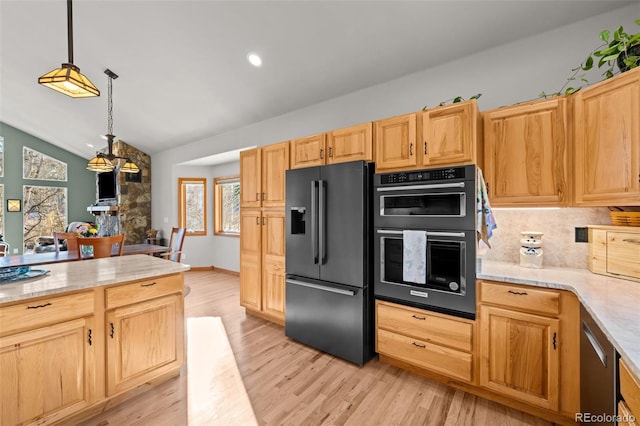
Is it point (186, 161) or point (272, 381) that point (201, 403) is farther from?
point (186, 161)

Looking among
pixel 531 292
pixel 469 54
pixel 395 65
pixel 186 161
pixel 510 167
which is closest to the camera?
pixel 531 292

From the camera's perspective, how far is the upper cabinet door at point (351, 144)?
2.47 meters

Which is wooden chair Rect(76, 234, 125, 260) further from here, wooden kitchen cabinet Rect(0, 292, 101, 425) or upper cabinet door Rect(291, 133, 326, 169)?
upper cabinet door Rect(291, 133, 326, 169)

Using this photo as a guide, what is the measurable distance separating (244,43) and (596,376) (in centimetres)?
369

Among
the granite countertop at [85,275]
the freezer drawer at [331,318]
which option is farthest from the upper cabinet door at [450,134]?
the granite countertop at [85,275]

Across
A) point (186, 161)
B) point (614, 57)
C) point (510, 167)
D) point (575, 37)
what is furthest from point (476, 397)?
point (186, 161)

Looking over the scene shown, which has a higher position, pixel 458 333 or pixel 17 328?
pixel 17 328

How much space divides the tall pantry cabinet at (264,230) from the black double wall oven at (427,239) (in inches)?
47.2

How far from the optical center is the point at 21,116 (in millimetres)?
6305

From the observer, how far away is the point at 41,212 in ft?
24.5

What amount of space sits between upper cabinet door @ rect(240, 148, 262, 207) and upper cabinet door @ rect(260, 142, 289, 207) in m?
0.09

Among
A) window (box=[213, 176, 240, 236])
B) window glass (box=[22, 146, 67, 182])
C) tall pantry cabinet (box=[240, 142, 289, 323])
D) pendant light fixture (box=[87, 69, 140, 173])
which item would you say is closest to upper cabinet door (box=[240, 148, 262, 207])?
tall pantry cabinet (box=[240, 142, 289, 323])

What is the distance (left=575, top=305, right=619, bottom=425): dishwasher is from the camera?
1.06 metres

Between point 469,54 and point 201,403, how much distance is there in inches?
144
